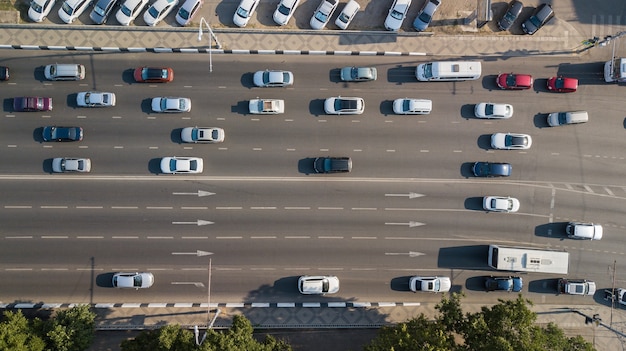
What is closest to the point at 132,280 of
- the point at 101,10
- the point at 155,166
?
the point at 155,166

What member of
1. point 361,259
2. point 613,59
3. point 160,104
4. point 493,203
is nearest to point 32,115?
point 160,104

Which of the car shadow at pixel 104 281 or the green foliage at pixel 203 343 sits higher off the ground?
the car shadow at pixel 104 281

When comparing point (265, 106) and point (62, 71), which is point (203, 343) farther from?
point (62, 71)

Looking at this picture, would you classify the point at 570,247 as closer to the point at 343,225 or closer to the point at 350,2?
the point at 343,225

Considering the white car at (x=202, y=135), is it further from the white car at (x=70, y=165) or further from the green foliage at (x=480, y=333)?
the green foliage at (x=480, y=333)

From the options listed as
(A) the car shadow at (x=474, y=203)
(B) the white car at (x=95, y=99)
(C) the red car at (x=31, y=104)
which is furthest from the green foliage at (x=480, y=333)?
(C) the red car at (x=31, y=104)

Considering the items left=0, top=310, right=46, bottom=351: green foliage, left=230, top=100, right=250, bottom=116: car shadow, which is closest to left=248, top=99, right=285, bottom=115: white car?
left=230, top=100, right=250, bottom=116: car shadow
